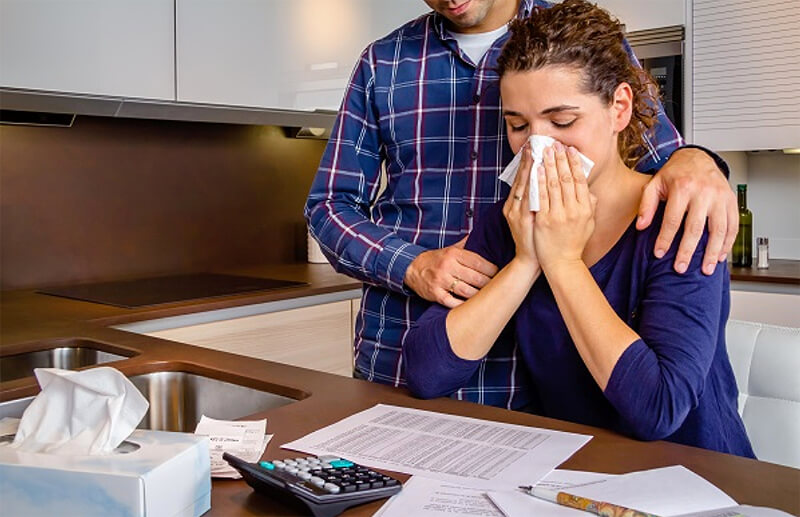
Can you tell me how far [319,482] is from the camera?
0.83 metres

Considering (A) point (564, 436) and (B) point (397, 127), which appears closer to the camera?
(A) point (564, 436)

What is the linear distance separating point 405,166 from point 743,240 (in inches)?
79.3

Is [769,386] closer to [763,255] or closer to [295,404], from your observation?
[295,404]

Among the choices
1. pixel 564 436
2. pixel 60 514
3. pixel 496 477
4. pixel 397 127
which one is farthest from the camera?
pixel 397 127

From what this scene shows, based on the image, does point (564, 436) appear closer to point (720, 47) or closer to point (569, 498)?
point (569, 498)

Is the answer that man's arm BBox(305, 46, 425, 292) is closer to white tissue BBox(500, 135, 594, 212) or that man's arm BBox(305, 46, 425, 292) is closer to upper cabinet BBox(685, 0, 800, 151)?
white tissue BBox(500, 135, 594, 212)

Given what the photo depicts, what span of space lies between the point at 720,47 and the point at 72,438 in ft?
9.52

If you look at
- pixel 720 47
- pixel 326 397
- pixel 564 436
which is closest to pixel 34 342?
pixel 326 397

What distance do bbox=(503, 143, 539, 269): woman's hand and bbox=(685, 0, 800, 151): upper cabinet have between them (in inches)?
83.3

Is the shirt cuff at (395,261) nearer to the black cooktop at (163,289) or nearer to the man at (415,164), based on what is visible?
the man at (415,164)

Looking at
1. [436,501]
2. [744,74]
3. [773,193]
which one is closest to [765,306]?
[773,193]

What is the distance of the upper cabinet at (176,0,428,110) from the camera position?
2637 mm

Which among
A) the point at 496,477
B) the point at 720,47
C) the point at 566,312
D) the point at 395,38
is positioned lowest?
the point at 496,477

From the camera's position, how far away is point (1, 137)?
2.55 meters
